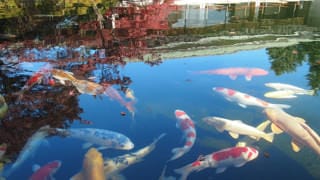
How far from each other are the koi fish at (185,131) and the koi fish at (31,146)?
131cm

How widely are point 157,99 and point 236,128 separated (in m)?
1.28

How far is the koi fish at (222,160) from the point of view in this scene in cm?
313

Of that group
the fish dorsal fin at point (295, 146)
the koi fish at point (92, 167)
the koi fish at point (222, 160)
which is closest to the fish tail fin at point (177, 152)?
the koi fish at point (222, 160)

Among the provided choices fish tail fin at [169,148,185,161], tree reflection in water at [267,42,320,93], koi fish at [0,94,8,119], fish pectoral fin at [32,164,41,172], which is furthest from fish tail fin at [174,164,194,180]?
tree reflection in water at [267,42,320,93]

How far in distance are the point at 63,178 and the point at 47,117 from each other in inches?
51.9

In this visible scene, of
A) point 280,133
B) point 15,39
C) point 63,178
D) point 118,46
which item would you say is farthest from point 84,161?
point 15,39

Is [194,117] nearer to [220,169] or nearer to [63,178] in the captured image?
[220,169]

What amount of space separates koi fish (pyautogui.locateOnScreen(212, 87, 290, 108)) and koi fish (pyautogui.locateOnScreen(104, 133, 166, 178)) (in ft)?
4.65

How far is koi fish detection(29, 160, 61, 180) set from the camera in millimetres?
3082

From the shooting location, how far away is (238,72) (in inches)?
221

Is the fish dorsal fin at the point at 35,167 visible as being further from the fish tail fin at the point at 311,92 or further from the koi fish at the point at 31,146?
the fish tail fin at the point at 311,92

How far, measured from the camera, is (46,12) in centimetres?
1082

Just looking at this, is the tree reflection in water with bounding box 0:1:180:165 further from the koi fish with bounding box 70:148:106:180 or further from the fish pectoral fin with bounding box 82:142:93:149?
the koi fish with bounding box 70:148:106:180

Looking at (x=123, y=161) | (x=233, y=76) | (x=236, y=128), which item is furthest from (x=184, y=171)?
(x=233, y=76)
